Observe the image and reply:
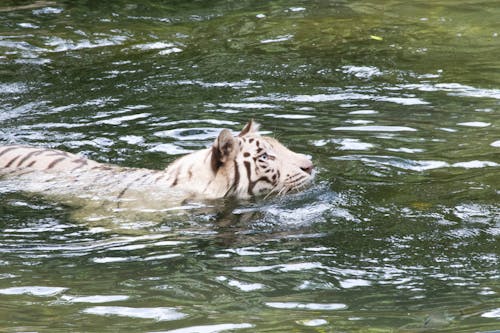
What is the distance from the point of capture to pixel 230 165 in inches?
248

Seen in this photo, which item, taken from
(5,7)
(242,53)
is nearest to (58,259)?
(242,53)

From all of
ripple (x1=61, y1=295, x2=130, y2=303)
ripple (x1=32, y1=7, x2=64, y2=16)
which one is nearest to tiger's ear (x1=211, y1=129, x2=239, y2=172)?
ripple (x1=61, y1=295, x2=130, y2=303)

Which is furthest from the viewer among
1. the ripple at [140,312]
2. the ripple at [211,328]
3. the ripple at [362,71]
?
the ripple at [362,71]

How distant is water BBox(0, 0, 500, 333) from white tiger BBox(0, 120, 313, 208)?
0.54ft

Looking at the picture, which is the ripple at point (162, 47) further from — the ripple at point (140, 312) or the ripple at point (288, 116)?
the ripple at point (140, 312)

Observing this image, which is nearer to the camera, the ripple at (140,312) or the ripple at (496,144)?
the ripple at (140,312)

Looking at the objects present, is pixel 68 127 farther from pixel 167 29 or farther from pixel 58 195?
pixel 167 29

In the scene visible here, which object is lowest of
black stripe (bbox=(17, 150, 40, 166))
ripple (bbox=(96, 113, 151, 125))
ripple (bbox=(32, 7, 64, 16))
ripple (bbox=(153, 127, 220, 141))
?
ripple (bbox=(153, 127, 220, 141))

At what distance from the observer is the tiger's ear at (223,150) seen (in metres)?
6.19

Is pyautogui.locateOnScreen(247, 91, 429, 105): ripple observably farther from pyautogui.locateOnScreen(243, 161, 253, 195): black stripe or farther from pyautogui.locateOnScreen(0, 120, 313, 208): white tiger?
pyautogui.locateOnScreen(243, 161, 253, 195): black stripe

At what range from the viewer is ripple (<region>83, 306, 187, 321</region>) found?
154 inches

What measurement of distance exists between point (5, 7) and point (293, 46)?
4.16 metres

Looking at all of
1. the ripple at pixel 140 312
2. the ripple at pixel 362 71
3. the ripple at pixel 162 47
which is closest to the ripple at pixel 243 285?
the ripple at pixel 140 312

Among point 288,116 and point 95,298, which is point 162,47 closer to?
point 288,116
